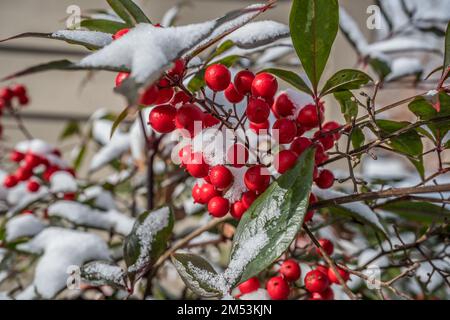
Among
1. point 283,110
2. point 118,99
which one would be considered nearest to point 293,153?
point 283,110

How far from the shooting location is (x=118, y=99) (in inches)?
72.8

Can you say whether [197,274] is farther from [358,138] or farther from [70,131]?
[70,131]

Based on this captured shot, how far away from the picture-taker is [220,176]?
43 centimetres

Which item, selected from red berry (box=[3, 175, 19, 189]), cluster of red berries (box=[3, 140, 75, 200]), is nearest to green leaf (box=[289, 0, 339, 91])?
cluster of red berries (box=[3, 140, 75, 200])

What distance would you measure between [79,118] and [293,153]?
5.06ft

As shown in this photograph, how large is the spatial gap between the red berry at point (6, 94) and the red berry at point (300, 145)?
1010 millimetres

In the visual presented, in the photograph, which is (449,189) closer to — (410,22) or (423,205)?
(423,205)

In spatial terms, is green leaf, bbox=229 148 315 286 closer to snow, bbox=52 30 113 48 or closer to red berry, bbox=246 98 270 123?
red berry, bbox=246 98 270 123

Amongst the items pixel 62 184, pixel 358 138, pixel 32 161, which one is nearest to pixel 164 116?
pixel 358 138

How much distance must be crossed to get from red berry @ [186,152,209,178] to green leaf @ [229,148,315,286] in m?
0.06

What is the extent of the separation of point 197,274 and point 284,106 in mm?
183

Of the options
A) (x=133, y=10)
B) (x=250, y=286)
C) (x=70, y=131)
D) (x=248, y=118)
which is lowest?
(x=250, y=286)

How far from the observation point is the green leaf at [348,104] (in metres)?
0.48

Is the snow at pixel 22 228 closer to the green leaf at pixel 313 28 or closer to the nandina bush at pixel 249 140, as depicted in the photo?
the nandina bush at pixel 249 140
